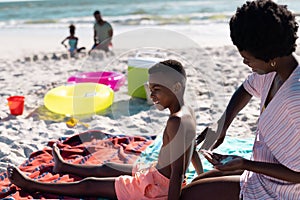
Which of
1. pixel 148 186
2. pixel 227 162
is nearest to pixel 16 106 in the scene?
pixel 148 186

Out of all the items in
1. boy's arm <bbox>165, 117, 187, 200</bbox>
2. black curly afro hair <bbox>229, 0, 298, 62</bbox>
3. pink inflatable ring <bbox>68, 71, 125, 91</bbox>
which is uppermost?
black curly afro hair <bbox>229, 0, 298, 62</bbox>

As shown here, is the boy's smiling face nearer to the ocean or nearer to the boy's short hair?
the boy's short hair

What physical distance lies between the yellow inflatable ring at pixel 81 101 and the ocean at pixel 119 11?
1009 centimetres

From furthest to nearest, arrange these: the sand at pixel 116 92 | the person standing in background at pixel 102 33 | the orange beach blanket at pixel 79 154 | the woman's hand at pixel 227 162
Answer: the person standing in background at pixel 102 33 < the sand at pixel 116 92 < the orange beach blanket at pixel 79 154 < the woman's hand at pixel 227 162

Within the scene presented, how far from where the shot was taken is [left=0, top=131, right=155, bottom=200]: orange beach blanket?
8.83 feet

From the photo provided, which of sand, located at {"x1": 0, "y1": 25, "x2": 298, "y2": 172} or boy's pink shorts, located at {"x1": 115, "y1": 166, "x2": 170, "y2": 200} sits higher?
boy's pink shorts, located at {"x1": 115, "y1": 166, "x2": 170, "y2": 200}

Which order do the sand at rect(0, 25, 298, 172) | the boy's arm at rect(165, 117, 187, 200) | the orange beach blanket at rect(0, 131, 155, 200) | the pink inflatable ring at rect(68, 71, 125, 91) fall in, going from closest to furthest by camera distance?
the boy's arm at rect(165, 117, 187, 200), the orange beach blanket at rect(0, 131, 155, 200), the sand at rect(0, 25, 298, 172), the pink inflatable ring at rect(68, 71, 125, 91)

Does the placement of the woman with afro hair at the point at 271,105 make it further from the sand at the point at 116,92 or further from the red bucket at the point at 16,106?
the red bucket at the point at 16,106

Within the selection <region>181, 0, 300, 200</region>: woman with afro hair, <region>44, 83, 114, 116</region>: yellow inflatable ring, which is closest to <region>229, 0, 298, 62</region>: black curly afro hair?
<region>181, 0, 300, 200</region>: woman with afro hair

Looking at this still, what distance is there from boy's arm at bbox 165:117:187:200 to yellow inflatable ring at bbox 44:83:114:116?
→ 2.19 meters

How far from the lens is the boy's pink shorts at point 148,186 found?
217cm

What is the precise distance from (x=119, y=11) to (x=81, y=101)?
16160mm

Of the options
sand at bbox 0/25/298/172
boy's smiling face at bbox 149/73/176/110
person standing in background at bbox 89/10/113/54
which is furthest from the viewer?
person standing in background at bbox 89/10/113/54

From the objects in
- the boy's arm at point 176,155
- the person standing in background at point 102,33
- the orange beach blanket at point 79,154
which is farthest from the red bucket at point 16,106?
the person standing in background at point 102,33
